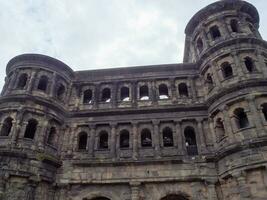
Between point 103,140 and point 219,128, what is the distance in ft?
25.7

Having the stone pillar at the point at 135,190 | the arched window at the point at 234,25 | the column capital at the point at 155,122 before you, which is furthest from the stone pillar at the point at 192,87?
the stone pillar at the point at 135,190

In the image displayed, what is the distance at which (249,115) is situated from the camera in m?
16.7

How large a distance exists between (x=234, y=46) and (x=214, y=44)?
1.45 meters

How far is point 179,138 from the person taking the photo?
1842cm

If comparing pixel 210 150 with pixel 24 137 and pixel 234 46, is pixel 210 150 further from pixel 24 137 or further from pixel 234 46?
pixel 24 137

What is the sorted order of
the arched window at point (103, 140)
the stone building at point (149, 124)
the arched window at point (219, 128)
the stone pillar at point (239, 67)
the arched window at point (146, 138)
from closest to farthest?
the stone building at point (149, 124)
the arched window at point (219, 128)
the stone pillar at point (239, 67)
the arched window at point (146, 138)
the arched window at point (103, 140)

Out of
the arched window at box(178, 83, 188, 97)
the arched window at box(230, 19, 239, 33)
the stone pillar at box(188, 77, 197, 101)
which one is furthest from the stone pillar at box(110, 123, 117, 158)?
the arched window at box(230, 19, 239, 33)

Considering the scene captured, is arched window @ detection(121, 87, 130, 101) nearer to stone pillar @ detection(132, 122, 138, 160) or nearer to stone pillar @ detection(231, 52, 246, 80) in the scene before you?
stone pillar @ detection(132, 122, 138, 160)

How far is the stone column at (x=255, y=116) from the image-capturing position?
15917 millimetres

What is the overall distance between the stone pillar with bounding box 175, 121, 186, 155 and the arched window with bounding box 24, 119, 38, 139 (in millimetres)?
9208

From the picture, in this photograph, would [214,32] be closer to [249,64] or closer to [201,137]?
[249,64]

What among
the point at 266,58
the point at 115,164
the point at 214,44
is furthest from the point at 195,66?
the point at 115,164

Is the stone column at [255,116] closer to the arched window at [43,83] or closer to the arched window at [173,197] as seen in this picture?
the arched window at [173,197]

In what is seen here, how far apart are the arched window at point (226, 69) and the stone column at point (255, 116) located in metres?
2.91
